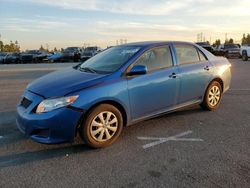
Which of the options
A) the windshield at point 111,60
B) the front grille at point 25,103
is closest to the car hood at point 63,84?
the front grille at point 25,103

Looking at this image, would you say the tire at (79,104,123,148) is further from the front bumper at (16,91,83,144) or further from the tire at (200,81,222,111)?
the tire at (200,81,222,111)

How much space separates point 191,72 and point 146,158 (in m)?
2.27

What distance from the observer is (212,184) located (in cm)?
300

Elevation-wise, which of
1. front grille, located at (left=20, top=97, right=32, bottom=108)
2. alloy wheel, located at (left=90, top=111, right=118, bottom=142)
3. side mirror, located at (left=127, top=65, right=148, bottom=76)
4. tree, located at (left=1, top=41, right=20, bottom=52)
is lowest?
alloy wheel, located at (left=90, top=111, right=118, bottom=142)

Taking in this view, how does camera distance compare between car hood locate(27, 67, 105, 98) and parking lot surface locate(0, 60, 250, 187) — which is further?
car hood locate(27, 67, 105, 98)

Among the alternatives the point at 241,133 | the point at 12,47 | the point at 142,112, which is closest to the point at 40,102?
the point at 142,112

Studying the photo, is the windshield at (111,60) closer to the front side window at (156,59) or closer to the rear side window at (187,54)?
the front side window at (156,59)

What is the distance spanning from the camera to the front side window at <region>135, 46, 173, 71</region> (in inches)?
182

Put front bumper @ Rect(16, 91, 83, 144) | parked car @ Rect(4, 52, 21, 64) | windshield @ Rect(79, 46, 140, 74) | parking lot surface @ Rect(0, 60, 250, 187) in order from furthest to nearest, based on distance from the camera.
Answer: parked car @ Rect(4, 52, 21, 64)
windshield @ Rect(79, 46, 140, 74)
front bumper @ Rect(16, 91, 83, 144)
parking lot surface @ Rect(0, 60, 250, 187)

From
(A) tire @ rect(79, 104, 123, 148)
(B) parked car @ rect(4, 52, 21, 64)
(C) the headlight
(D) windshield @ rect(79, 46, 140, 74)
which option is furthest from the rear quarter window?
(B) parked car @ rect(4, 52, 21, 64)

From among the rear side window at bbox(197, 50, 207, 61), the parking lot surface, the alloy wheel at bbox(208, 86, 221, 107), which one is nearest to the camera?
the parking lot surface

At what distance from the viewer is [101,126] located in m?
4.03

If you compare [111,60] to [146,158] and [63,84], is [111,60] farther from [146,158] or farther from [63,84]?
[146,158]

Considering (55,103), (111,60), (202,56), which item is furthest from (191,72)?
(55,103)
